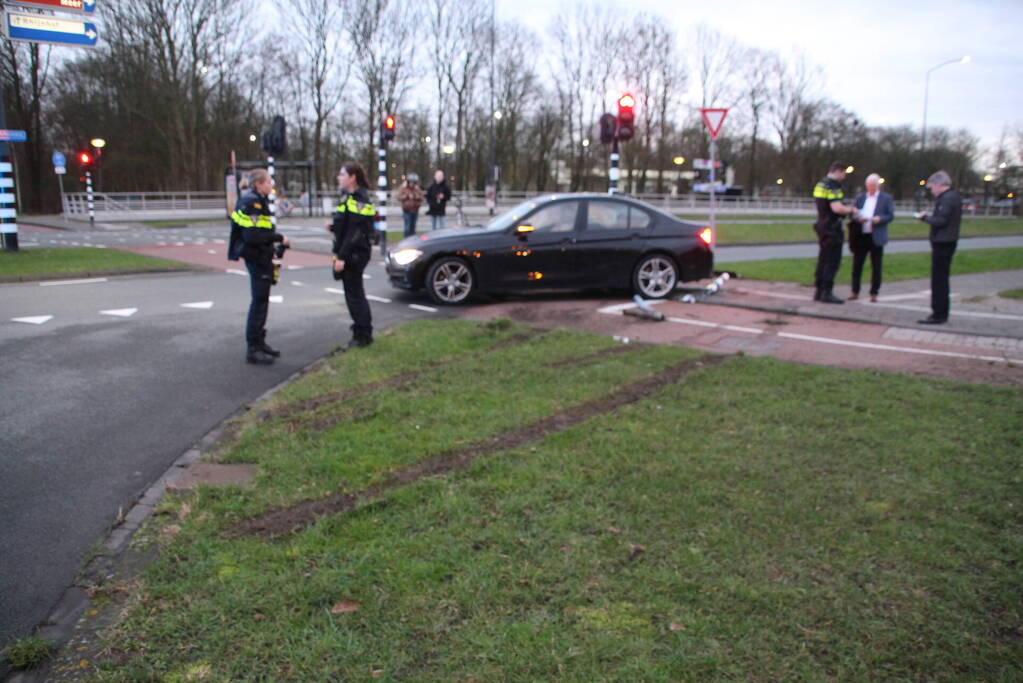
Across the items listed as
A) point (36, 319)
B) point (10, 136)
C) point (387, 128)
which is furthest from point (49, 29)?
point (36, 319)

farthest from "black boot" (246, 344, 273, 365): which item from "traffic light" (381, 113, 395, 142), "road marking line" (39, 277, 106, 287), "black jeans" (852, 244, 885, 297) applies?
"traffic light" (381, 113, 395, 142)

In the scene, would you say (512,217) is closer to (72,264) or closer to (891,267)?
(72,264)

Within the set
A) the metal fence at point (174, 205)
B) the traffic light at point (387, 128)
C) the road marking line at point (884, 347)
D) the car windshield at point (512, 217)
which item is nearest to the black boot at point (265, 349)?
the car windshield at point (512, 217)

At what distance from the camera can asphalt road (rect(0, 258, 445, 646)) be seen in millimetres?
3783

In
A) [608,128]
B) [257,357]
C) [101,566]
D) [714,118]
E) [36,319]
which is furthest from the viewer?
[608,128]

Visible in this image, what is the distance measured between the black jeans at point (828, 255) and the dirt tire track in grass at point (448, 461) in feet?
17.1

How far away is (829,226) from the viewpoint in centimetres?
1077

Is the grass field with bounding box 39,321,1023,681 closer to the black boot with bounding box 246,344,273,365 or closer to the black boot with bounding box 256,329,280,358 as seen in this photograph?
the black boot with bounding box 246,344,273,365

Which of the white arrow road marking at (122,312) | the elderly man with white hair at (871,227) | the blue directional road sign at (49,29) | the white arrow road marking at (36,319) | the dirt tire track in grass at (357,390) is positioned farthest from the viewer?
the blue directional road sign at (49,29)

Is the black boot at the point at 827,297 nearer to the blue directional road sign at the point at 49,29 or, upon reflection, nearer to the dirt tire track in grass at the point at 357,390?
the dirt tire track in grass at the point at 357,390

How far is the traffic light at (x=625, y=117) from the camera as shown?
15.2m

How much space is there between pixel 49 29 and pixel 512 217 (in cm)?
1039

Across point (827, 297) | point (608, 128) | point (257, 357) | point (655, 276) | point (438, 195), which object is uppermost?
point (608, 128)

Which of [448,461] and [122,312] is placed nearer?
[448,461]
